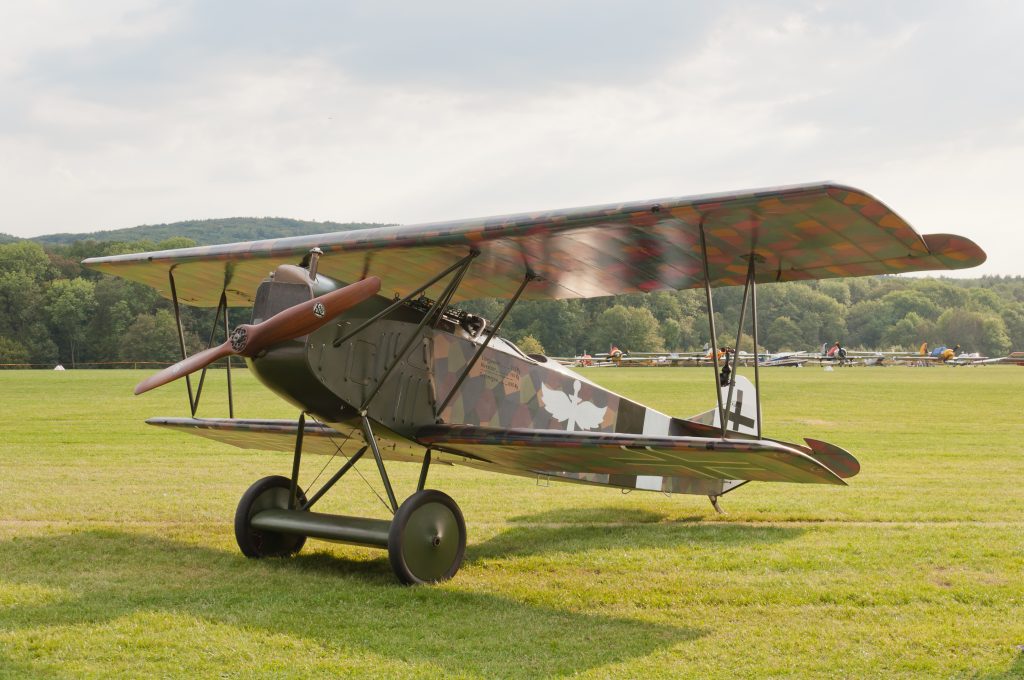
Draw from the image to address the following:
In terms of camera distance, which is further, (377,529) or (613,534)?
(613,534)

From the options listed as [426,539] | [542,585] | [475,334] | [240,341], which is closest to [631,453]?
[542,585]

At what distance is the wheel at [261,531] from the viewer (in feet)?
26.1

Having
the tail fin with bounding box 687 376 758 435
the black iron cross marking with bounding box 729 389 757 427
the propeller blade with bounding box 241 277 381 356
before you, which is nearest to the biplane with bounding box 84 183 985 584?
the propeller blade with bounding box 241 277 381 356

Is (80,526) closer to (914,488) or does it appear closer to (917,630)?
(917,630)

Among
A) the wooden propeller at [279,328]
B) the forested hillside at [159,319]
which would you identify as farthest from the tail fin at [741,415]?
the forested hillside at [159,319]

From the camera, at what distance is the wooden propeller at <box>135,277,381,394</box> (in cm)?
668

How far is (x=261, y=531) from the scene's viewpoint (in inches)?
316

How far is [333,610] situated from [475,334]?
3219mm

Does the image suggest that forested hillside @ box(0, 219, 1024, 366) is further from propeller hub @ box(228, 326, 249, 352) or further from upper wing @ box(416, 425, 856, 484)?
propeller hub @ box(228, 326, 249, 352)

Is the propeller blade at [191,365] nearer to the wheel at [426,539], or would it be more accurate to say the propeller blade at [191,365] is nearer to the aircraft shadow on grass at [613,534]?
the wheel at [426,539]

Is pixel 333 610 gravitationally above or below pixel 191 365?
below

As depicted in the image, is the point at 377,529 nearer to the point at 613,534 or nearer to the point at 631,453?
the point at 631,453

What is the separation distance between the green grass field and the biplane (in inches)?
29.6

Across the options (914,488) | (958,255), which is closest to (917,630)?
(958,255)
